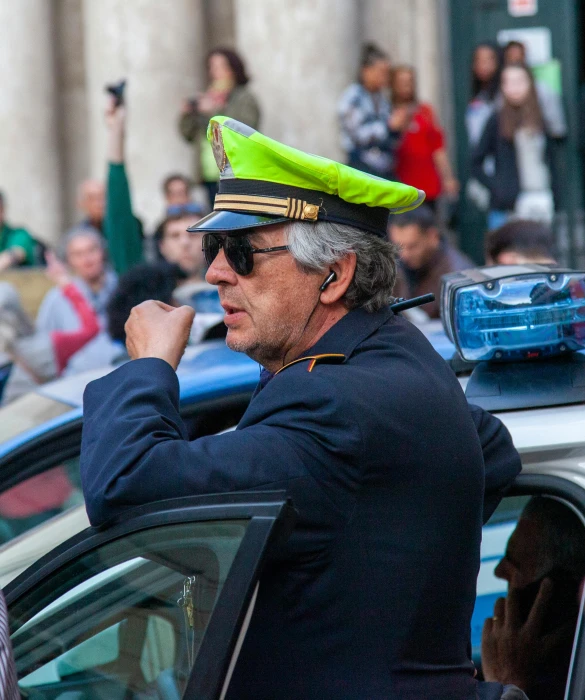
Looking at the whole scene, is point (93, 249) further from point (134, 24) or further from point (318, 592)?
point (318, 592)

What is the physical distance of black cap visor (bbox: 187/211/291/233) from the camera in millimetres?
1916

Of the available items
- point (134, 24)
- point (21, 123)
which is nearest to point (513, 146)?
point (134, 24)

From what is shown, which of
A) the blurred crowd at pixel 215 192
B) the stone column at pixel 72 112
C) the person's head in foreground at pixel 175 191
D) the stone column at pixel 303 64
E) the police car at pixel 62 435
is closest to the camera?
the police car at pixel 62 435

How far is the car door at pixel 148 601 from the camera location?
1.58 metres

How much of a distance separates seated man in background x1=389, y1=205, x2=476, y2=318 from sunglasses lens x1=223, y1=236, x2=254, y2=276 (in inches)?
153

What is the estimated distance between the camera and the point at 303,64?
8.28m

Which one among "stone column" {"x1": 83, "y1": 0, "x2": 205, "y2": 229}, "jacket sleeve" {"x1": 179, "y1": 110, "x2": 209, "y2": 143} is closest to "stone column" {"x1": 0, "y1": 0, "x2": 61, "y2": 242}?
"stone column" {"x1": 83, "y1": 0, "x2": 205, "y2": 229}

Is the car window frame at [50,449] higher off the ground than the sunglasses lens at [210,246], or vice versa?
the sunglasses lens at [210,246]

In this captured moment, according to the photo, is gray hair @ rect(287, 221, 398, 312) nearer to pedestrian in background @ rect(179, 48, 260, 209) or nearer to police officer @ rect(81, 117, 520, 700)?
police officer @ rect(81, 117, 520, 700)

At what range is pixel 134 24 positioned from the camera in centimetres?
849

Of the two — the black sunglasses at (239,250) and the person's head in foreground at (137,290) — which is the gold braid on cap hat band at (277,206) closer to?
the black sunglasses at (239,250)

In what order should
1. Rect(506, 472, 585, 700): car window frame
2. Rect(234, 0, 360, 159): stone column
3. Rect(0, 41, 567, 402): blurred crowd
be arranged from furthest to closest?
Rect(234, 0, 360, 159): stone column < Rect(0, 41, 567, 402): blurred crowd < Rect(506, 472, 585, 700): car window frame

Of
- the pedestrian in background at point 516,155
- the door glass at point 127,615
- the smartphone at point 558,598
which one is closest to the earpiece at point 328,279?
the door glass at point 127,615

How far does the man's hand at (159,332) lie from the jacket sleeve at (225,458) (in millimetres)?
209
